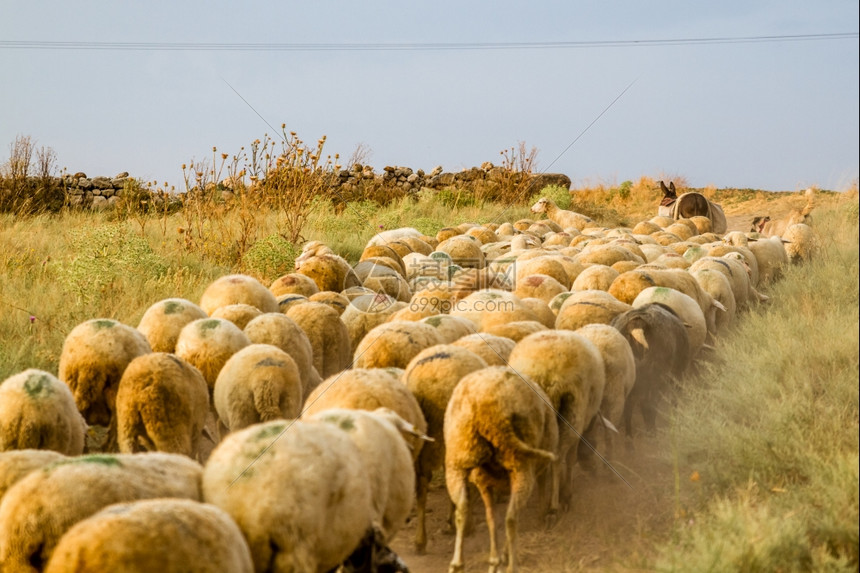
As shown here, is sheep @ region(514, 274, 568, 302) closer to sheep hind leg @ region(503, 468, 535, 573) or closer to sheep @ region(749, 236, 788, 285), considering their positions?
sheep hind leg @ region(503, 468, 535, 573)

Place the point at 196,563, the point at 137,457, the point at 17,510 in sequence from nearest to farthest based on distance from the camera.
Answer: the point at 196,563 → the point at 17,510 → the point at 137,457

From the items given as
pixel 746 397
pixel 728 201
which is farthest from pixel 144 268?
pixel 728 201

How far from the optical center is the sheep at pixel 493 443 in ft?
14.9

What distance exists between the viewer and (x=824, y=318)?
6.85m

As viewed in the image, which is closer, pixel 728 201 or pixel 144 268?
pixel 144 268

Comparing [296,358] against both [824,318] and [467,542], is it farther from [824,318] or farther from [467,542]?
[824,318]


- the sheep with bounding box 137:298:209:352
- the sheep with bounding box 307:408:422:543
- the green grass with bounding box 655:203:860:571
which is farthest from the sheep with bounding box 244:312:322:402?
the green grass with bounding box 655:203:860:571

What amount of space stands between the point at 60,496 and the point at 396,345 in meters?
3.10

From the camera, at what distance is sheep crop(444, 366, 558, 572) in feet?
14.9

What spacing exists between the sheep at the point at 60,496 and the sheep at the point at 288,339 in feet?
9.35

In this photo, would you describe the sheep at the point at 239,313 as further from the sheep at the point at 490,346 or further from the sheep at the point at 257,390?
the sheep at the point at 490,346

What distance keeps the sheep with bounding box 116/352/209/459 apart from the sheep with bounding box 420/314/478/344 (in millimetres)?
2109

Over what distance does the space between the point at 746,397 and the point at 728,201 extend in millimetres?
25170

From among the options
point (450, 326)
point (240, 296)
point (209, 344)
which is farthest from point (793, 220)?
point (209, 344)
